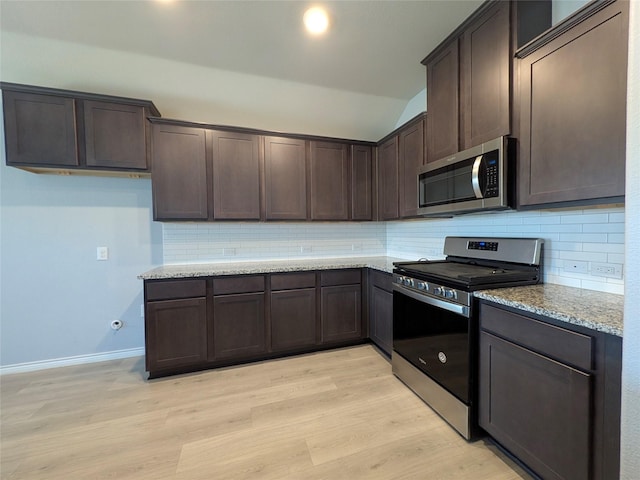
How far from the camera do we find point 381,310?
279 cm

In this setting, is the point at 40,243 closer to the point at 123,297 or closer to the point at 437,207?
the point at 123,297

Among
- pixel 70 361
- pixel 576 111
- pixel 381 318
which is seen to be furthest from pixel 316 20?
pixel 70 361

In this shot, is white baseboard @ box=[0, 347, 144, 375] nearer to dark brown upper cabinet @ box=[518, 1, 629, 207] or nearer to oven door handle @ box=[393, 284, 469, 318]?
oven door handle @ box=[393, 284, 469, 318]

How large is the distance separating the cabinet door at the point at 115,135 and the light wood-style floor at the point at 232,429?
6.48 ft

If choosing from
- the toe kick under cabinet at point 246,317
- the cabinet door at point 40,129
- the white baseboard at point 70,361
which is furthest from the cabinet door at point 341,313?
the cabinet door at point 40,129

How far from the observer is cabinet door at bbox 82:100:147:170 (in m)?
2.38

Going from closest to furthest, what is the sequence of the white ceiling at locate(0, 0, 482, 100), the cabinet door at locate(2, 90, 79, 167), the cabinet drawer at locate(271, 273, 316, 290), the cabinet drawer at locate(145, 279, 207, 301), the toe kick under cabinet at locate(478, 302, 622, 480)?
the toe kick under cabinet at locate(478, 302, 622, 480)
the white ceiling at locate(0, 0, 482, 100)
the cabinet door at locate(2, 90, 79, 167)
the cabinet drawer at locate(145, 279, 207, 301)
the cabinet drawer at locate(271, 273, 316, 290)

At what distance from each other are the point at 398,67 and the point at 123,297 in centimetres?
363

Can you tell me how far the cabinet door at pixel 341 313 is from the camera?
2.91 metres

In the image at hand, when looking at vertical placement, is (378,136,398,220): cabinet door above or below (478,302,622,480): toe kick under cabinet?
above

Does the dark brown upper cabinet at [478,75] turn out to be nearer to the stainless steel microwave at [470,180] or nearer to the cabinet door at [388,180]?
the stainless steel microwave at [470,180]

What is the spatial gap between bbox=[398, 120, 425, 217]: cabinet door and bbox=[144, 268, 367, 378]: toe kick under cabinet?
2.92 ft

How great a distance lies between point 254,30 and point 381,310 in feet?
8.89

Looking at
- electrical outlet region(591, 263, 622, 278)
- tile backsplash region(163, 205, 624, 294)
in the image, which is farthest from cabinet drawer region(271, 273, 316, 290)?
electrical outlet region(591, 263, 622, 278)
